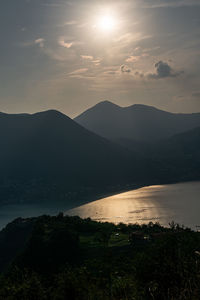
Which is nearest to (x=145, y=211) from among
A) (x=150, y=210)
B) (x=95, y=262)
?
(x=150, y=210)

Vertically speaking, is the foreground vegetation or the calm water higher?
the calm water

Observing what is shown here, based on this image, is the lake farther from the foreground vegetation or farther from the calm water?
the foreground vegetation

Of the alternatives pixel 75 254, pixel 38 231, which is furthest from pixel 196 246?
pixel 38 231

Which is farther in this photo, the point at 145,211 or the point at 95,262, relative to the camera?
the point at 145,211

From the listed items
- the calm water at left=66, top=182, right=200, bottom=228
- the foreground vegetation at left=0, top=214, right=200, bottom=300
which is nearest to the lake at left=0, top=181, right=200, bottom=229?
the calm water at left=66, top=182, right=200, bottom=228

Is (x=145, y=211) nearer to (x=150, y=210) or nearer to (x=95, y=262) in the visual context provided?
(x=150, y=210)

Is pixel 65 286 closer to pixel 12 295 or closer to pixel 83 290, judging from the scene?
pixel 83 290

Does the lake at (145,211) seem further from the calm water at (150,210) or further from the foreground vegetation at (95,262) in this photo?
the foreground vegetation at (95,262)

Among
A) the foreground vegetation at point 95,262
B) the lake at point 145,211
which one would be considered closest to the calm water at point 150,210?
the lake at point 145,211
